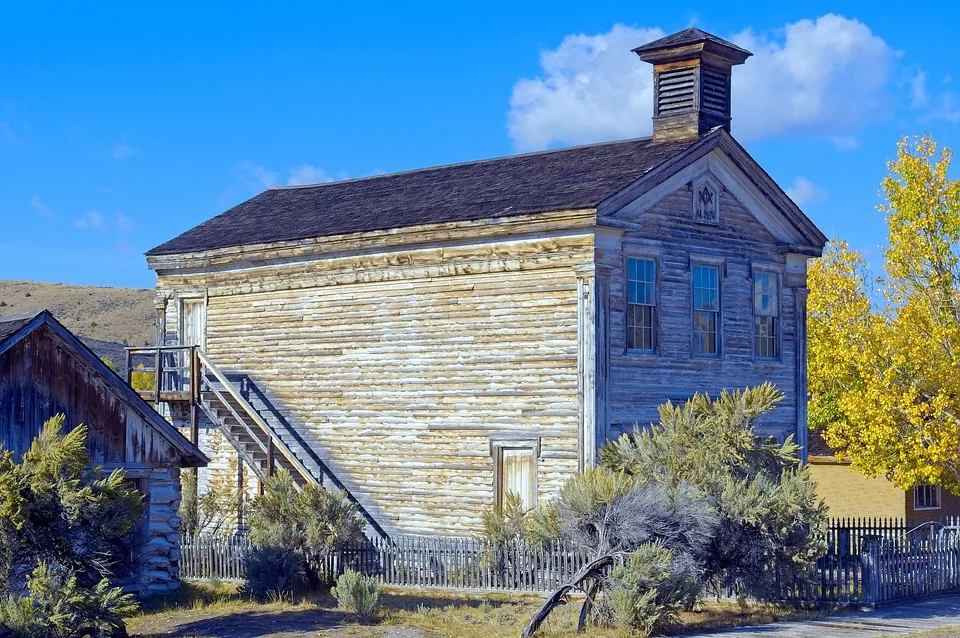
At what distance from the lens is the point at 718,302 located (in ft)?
86.1

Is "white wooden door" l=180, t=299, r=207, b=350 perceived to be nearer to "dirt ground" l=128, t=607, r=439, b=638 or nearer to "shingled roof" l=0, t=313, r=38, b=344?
"shingled roof" l=0, t=313, r=38, b=344

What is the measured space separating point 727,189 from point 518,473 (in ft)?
23.2

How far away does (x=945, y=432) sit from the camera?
28.8m

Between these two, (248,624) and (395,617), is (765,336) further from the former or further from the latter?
(248,624)

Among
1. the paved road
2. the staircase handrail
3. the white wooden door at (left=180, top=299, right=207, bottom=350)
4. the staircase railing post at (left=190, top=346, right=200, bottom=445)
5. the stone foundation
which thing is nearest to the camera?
the paved road

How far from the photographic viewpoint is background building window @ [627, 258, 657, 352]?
24.5 metres

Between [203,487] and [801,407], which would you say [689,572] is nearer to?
[801,407]

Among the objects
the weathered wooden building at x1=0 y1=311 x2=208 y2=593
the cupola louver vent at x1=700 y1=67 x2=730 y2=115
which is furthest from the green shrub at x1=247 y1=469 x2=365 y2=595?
the cupola louver vent at x1=700 y1=67 x2=730 y2=115

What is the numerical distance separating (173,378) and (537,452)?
9.96m

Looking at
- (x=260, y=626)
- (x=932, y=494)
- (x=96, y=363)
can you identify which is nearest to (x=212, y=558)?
(x=260, y=626)

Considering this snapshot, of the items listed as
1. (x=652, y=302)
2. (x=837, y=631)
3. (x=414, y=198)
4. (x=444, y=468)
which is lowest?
(x=837, y=631)

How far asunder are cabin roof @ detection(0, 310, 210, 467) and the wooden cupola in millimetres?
11507

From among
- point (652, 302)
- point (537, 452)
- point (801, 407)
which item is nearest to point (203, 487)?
point (537, 452)

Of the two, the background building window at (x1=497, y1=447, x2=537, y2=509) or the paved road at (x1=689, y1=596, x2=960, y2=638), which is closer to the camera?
the paved road at (x1=689, y1=596, x2=960, y2=638)
